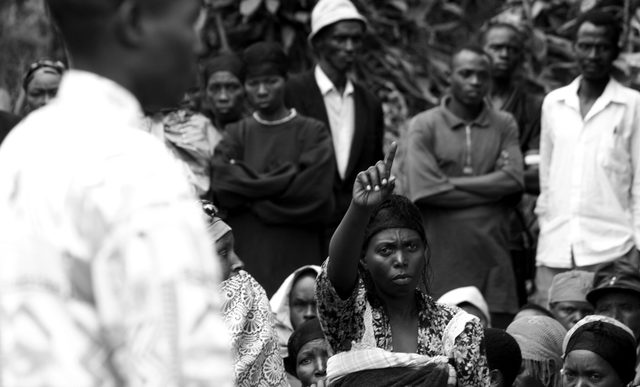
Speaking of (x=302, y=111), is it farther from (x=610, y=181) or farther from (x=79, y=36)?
(x=79, y=36)

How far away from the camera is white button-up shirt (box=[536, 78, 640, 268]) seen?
320 inches

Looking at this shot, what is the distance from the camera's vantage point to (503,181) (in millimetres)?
8227

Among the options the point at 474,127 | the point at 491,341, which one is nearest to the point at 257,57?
the point at 474,127

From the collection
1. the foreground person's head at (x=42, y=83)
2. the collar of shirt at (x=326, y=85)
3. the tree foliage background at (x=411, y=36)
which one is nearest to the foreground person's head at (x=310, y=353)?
the collar of shirt at (x=326, y=85)

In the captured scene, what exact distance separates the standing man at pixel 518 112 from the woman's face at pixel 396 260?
383 cm

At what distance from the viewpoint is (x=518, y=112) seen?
9352 mm

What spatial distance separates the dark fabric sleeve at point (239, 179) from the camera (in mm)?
7910

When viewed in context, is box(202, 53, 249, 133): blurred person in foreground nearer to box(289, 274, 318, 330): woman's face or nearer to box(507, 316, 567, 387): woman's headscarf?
box(289, 274, 318, 330): woman's face

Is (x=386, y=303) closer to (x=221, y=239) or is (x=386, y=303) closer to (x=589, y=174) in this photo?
(x=221, y=239)

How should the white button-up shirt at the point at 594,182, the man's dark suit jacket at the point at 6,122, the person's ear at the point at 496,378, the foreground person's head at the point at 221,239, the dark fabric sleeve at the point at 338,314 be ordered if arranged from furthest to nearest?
the white button-up shirt at the point at 594,182
the man's dark suit jacket at the point at 6,122
the person's ear at the point at 496,378
the foreground person's head at the point at 221,239
the dark fabric sleeve at the point at 338,314

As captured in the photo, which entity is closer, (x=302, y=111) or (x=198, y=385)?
(x=198, y=385)

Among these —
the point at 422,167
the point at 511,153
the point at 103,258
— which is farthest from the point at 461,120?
the point at 103,258

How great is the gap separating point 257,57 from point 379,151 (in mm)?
966

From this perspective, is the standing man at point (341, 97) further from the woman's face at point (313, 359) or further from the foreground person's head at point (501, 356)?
the foreground person's head at point (501, 356)
